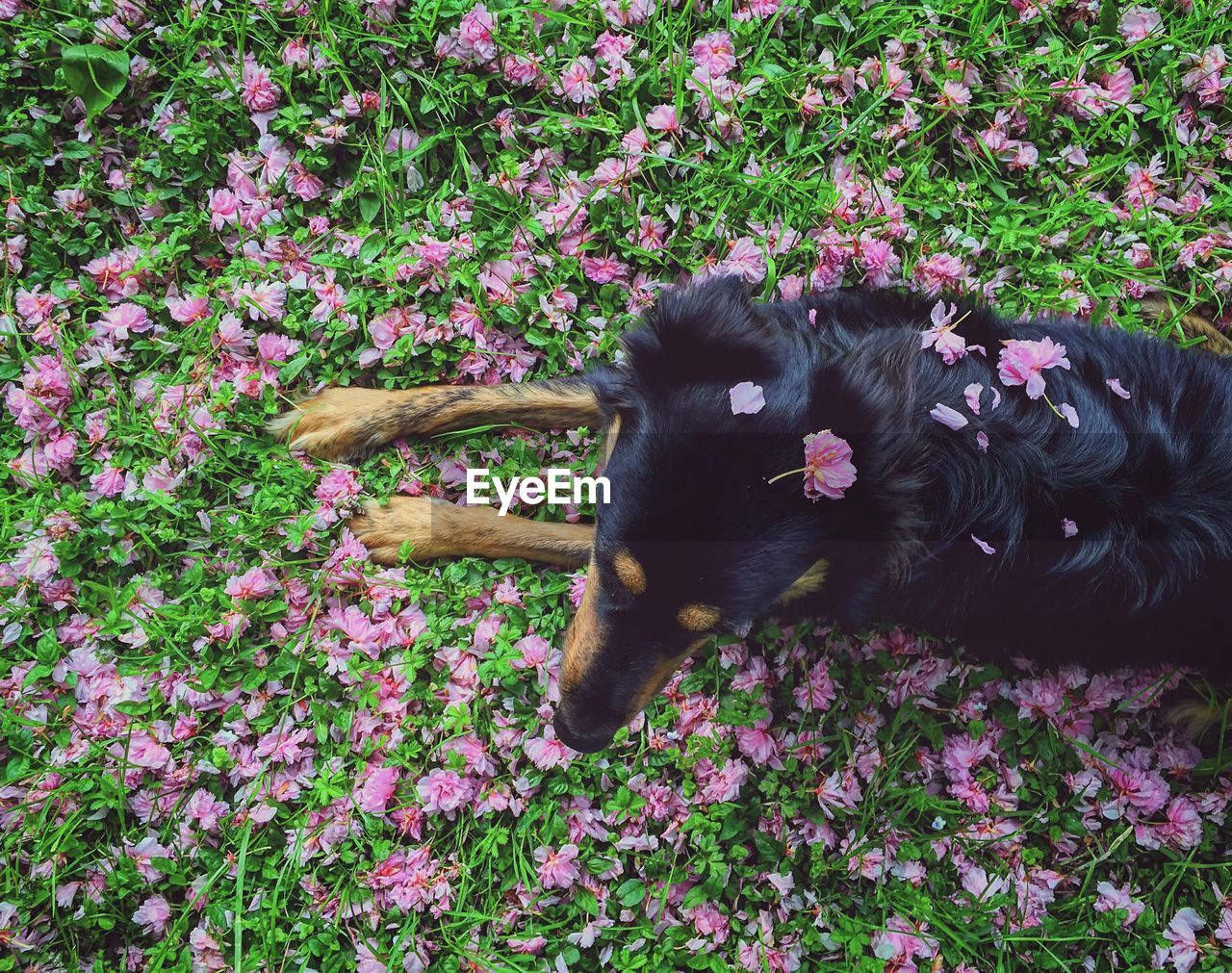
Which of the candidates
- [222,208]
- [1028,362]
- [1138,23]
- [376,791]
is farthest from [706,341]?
[1138,23]

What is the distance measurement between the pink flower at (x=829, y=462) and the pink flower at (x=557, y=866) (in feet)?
4.81

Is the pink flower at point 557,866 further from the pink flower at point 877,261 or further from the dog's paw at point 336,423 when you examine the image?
the pink flower at point 877,261

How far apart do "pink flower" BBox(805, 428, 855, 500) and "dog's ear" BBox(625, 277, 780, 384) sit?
0.24m

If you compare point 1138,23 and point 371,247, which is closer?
point 371,247

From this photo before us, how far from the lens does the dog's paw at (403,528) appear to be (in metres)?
2.63

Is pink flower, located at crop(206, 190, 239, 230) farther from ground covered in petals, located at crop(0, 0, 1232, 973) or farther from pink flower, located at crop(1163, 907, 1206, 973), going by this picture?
pink flower, located at crop(1163, 907, 1206, 973)

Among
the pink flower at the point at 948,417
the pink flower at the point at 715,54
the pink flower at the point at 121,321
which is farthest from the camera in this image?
the pink flower at the point at 715,54

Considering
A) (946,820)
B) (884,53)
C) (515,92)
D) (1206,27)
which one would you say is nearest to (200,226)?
(515,92)

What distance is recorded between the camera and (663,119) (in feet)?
9.20

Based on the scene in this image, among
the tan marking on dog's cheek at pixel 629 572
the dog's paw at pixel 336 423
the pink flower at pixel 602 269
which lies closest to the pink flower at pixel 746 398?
the tan marking on dog's cheek at pixel 629 572

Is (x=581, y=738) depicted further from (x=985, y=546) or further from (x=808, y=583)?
(x=985, y=546)

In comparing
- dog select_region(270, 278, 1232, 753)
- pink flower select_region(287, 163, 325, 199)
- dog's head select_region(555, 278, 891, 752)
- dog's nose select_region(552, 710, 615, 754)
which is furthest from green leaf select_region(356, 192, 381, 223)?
dog's nose select_region(552, 710, 615, 754)

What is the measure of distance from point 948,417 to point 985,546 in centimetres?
34

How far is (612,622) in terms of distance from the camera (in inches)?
85.1
